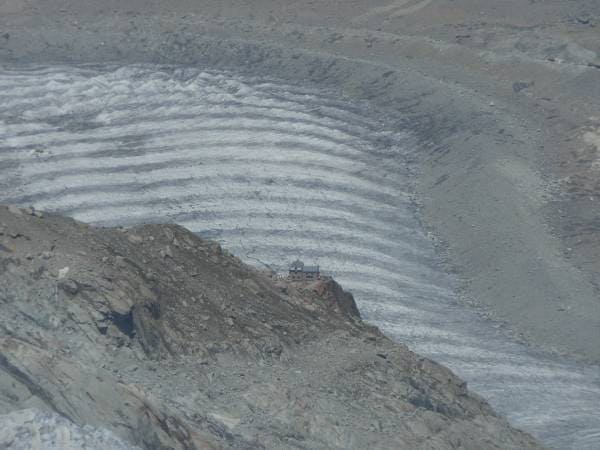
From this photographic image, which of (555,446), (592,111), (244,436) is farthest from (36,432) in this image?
(592,111)

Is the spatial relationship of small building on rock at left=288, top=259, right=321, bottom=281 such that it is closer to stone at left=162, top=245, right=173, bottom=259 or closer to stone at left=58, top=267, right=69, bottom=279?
stone at left=162, top=245, right=173, bottom=259

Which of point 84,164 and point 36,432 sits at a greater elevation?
point 36,432

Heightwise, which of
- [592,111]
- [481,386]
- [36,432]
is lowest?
[481,386]

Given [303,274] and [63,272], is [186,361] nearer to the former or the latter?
[63,272]

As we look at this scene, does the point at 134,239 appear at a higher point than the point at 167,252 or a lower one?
higher

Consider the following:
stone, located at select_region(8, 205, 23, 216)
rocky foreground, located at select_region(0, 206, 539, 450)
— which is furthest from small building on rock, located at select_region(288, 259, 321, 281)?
stone, located at select_region(8, 205, 23, 216)

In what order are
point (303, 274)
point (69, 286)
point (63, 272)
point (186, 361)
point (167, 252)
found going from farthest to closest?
1. point (303, 274)
2. point (167, 252)
3. point (186, 361)
4. point (63, 272)
5. point (69, 286)

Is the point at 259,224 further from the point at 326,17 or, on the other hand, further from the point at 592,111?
the point at 326,17

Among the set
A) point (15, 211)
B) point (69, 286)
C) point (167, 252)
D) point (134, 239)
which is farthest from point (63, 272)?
point (167, 252)

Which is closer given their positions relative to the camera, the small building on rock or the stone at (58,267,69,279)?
the stone at (58,267,69,279)
